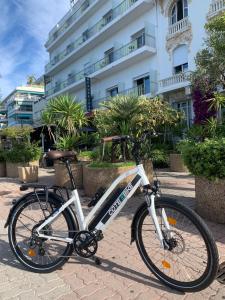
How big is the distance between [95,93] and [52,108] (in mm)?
16931

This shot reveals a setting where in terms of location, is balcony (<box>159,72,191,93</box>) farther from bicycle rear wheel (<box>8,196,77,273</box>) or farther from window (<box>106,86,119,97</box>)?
bicycle rear wheel (<box>8,196,77,273</box>)

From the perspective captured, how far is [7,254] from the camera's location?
3.93m

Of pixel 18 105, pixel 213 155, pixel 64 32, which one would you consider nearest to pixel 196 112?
pixel 213 155

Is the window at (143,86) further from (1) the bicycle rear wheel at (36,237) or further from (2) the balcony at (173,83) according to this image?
(1) the bicycle rear wheel at (36,237)

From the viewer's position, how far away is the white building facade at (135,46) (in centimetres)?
1828

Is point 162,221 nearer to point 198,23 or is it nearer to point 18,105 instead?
point 198,23

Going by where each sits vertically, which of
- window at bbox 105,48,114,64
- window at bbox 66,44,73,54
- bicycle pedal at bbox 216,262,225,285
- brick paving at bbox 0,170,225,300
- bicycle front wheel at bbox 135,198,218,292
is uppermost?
window at bbox 66,44,73,54

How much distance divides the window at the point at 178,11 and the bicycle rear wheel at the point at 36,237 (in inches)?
724

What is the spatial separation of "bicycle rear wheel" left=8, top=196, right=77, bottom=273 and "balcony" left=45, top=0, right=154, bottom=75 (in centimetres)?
1992

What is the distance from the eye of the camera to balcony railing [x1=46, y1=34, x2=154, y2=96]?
2170 centimetres

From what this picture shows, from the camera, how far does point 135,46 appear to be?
22.7 m

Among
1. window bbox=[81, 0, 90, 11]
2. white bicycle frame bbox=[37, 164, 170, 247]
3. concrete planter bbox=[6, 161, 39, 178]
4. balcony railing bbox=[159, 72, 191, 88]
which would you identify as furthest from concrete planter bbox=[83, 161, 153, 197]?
window bbox=[81, 0, 90, 11]

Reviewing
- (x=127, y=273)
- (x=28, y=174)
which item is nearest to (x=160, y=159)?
(x=28, y=174)

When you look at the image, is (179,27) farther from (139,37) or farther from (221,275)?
(221,275)
